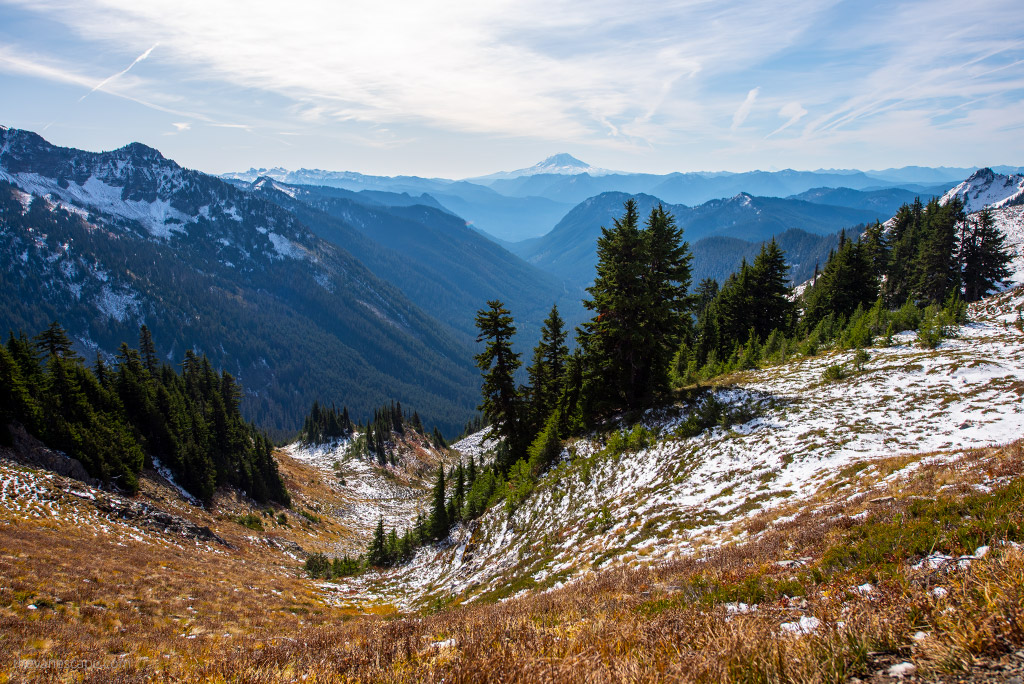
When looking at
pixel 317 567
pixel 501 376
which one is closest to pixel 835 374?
pixel 501 376

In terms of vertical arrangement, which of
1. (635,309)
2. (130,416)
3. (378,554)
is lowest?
(378,554)

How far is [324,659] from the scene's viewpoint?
6.34 metres

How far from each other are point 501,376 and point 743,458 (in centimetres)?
1543

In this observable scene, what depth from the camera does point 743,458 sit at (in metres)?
16.2

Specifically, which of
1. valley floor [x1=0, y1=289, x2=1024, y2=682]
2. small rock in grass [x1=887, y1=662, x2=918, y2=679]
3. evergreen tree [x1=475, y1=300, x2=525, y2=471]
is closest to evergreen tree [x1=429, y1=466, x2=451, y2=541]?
valley floor [x1=0, y1=289, x2=1024, y2=682]

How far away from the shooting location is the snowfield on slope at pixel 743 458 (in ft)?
43.0

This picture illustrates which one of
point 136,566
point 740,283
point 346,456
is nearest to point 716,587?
point 136,566

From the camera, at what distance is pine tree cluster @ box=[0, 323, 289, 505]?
3012cm

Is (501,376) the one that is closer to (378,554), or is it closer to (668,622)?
(378,554)

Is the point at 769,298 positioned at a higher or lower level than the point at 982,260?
lower

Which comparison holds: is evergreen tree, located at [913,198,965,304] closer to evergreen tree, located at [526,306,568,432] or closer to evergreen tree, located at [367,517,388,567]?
evergreen tree, located at [526,306,568,432]

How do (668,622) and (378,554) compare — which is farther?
(378,554)

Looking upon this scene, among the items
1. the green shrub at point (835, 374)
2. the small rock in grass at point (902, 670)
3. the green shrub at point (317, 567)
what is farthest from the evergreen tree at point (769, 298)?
the small rock in grass at point (902, 670)

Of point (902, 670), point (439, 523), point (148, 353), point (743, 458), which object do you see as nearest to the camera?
point (902, 670)
